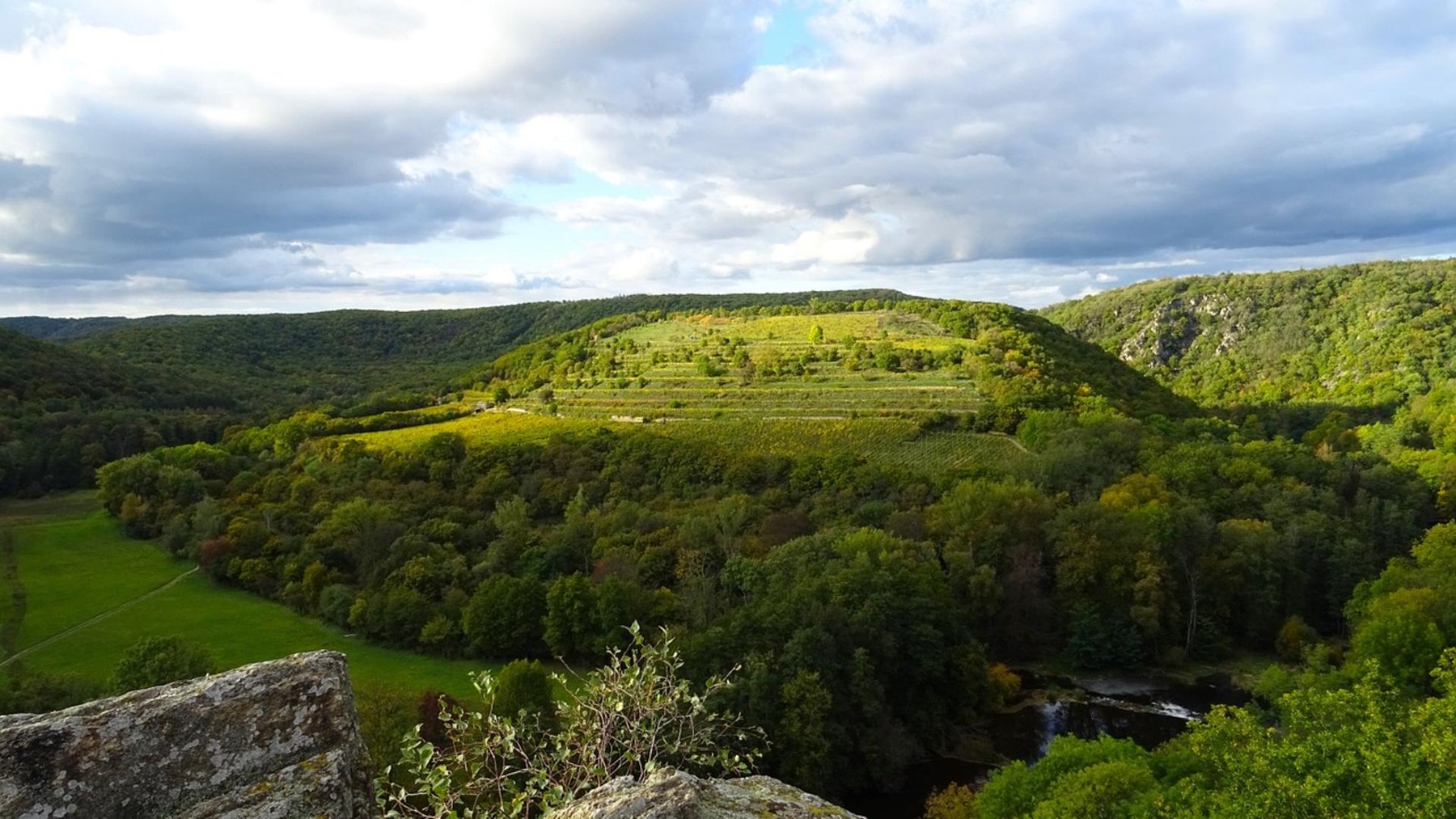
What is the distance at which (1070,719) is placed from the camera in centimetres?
3569

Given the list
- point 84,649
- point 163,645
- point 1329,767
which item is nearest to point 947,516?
point 1329,767

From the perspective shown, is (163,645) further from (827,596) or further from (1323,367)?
(1323,367)

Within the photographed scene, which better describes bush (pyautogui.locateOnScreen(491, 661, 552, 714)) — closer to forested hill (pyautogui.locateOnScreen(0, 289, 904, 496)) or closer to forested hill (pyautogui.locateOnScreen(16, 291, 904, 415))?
forested hill (pyautogui.locateOnScreen(0, 289, 904, 496))

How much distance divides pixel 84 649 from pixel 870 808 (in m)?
43.2

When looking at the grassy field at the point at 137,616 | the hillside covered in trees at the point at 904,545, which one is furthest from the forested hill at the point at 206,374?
the grassy field at the point at 137,616

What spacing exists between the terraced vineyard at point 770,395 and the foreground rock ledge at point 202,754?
5930 cm

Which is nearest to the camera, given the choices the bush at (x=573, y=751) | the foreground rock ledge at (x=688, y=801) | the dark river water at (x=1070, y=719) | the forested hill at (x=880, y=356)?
the foreground rock ledge at (x=688, y=801)

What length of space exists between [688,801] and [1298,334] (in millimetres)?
183678

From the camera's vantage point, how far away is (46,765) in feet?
15.5

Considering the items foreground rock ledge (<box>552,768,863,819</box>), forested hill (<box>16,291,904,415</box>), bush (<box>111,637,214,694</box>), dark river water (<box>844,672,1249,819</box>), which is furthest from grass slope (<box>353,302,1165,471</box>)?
foreground rock ledge (<box>552,768,863,819</box>)

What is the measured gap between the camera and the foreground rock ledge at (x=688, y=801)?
4.61m

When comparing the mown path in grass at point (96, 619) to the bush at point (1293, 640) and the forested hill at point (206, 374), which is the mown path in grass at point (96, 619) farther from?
the bush at point (1293, 640)

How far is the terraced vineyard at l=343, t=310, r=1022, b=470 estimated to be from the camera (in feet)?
223

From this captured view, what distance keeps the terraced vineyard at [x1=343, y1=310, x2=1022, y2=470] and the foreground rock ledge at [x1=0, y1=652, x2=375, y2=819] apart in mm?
59296
